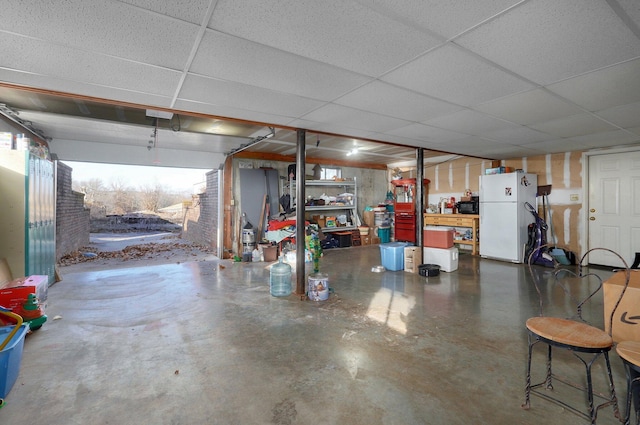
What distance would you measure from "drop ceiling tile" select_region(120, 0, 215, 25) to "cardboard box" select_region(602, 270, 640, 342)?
3.48 m

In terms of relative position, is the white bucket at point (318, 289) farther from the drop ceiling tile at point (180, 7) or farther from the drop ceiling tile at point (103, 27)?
the drop ceiling tile at point (180, 7)

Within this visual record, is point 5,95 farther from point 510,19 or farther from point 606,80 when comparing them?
point 606,80

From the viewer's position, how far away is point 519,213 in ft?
19.6

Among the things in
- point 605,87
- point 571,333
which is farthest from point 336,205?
point 571,333

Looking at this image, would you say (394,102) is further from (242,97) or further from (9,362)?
(9,362)

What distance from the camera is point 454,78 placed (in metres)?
2.40

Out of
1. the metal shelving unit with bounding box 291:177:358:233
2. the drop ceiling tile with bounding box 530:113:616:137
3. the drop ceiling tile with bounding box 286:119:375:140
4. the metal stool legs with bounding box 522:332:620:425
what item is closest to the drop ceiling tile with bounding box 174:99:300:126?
the drop ceiling tile with bounding box 286:119:375:140

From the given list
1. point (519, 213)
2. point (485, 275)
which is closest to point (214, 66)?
point (485, 275)

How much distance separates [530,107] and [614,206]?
13.5 feet

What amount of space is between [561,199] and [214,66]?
23.3 ft

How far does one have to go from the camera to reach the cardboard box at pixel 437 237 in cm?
540

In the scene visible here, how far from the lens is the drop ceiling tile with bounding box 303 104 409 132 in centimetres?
326

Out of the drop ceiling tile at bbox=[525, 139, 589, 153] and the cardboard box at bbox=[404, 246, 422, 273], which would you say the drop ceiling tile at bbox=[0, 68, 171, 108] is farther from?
the drop ceiling tile at bbox=[525, 139, 589, 153]

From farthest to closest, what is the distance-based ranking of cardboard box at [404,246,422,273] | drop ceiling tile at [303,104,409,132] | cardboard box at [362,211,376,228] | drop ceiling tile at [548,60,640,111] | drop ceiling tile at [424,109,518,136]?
cardboard box at [362,211,376,228] < cardboard box at [404,246,422,273] < drop ceiling tile at [424,109,518,136] < drop ceiling tile at [303,104,409,132] < drop ceiling tile at [548,60,640,111]
